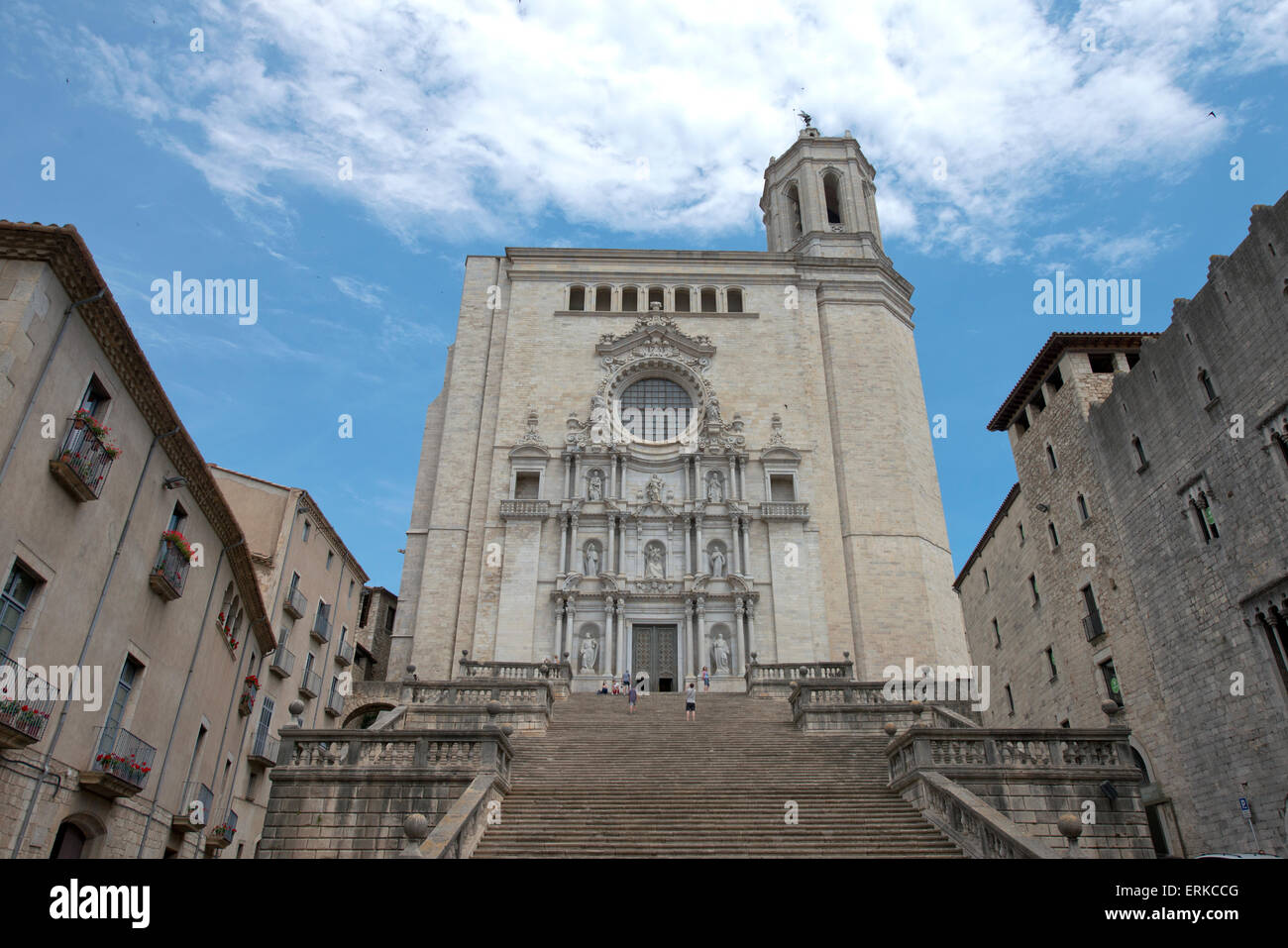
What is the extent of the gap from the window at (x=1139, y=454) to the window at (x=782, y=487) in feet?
45.9

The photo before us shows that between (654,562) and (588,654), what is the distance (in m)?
4.49

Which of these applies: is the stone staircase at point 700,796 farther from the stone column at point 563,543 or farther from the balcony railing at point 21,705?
the stone column at point 563,543

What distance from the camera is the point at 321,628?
27703 millimetres

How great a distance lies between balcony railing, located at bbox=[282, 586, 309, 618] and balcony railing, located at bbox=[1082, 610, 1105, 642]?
73.6ft

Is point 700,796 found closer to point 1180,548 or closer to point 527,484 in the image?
point 1180,548

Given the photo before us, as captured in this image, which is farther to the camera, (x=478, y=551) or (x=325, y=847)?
(x=478, y=551)

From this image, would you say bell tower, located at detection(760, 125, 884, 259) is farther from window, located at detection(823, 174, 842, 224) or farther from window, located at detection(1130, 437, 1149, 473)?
window, located at detection(1130, 437, 1149, 473)

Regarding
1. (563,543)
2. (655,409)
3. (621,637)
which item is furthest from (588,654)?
(655,409)

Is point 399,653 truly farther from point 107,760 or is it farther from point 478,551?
point 107,760

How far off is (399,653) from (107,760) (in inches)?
697

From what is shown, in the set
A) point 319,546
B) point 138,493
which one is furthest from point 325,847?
point 319,546

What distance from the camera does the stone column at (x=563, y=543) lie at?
3072cm

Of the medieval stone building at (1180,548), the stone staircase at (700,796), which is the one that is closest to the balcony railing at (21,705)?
the stone staircase at (700,796)
